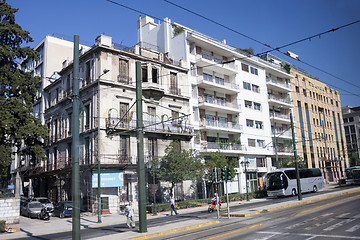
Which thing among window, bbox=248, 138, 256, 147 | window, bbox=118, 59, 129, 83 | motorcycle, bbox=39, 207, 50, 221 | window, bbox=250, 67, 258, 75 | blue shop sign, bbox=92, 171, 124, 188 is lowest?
motorcycle, bbox=39, 207, 50, 221

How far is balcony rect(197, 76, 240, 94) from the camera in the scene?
4118 centimetres

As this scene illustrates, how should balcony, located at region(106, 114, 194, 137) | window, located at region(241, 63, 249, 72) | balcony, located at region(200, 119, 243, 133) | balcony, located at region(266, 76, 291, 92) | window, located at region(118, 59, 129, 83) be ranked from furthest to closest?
balcony, located at region(266, 76, 291, 92)
window, located at region(241, 63, 249, 72)
balcony, located at region(200, 119, 243, 133)
window, located at region(118, 59, 129, 83)
balcony, located at region(106, 114, 194, 137)

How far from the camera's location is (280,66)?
6150cm

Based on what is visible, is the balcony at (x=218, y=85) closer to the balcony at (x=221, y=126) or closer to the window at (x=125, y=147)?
the balcony at (x=221, y=126)

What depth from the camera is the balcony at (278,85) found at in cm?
5450

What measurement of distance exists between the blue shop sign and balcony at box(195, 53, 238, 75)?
62.0 feet

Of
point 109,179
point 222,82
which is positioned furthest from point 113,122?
point 222,82

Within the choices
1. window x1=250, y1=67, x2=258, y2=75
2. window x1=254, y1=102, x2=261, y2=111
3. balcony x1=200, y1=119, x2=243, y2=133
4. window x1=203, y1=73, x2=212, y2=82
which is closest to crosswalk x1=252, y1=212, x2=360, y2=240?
balcony x1=200, y1=119, x2=243, y2=133

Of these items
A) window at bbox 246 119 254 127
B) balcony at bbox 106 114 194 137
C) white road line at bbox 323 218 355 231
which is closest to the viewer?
white road line at bbox 323 218 355 231

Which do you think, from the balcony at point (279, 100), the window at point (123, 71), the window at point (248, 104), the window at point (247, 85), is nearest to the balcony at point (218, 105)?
the window at point (248, 104)

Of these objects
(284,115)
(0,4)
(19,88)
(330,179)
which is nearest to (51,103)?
(19,88)

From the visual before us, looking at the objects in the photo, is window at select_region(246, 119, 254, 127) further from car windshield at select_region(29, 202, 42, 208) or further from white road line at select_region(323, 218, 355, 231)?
white road line at select_region(323, 218, 355, 231)

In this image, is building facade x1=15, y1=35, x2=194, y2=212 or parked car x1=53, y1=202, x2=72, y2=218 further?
building facade x1=15, y1=35, x2=194, y2=212

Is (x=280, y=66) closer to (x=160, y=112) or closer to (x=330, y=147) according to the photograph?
(x=330, y=147)
